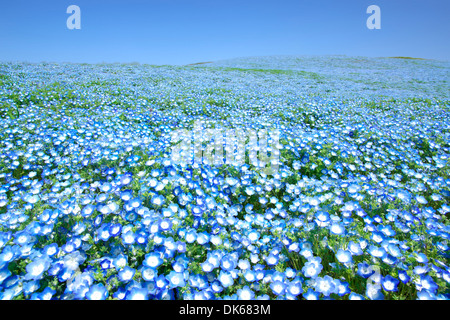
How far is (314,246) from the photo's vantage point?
2285mm

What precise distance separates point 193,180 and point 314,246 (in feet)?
5.37

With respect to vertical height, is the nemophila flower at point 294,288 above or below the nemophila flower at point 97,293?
below

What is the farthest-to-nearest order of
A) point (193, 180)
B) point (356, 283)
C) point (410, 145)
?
point (410, 145) → point (193, 180) → point (356, 283)

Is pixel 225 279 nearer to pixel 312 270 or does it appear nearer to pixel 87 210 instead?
pixel 312 270

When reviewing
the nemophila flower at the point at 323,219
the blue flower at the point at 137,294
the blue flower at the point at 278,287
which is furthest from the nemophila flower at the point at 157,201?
the nemophila flower at the point at 323,219

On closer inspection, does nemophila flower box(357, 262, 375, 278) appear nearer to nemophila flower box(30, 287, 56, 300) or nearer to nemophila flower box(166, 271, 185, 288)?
nemophila flower box(166, 271, 185, 288)

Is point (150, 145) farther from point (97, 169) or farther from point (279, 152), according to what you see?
point (279, 152)

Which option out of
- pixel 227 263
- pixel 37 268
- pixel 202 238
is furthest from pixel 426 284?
pixel 37 268

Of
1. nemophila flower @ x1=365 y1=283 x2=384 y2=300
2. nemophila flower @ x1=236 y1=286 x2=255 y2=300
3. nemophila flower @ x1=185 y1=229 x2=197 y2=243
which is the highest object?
nemophila flower @ x1=185 y1=229 x2=197 y2=243

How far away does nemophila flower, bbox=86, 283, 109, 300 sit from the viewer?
5.11 feet

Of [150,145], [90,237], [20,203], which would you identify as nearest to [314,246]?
[90,237]

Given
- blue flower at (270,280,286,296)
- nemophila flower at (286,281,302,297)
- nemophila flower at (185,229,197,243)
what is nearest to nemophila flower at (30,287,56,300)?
nemophila flower at (185,229,197,243)

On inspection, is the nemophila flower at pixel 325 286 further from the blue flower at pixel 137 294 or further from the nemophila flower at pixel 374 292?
the blue flower at pixel 137 294

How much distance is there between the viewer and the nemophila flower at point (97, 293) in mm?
1557
